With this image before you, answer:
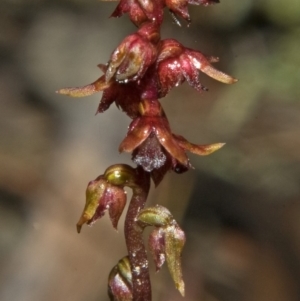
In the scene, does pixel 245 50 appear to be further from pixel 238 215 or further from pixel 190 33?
pixel 238 215

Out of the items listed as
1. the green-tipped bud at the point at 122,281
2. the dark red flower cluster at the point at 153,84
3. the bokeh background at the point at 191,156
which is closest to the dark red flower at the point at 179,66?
the dark red flower cluster at the point at 153,84

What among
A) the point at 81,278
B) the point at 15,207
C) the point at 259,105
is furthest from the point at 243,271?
the point at 15,207

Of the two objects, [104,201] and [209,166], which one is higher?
[104,201]

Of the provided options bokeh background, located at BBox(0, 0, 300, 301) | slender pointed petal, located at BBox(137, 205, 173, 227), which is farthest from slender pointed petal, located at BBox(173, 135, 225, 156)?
bokeh background, located at BBox(0, 0, 300, 301)

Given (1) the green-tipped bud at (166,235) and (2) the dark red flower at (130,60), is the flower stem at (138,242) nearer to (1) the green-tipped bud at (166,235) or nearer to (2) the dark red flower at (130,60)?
(1) the green-tipped bud at (166,235)

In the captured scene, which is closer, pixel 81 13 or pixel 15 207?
pixel 15 207

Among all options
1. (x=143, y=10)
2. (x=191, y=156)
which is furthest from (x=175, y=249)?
(x=191, y=156)

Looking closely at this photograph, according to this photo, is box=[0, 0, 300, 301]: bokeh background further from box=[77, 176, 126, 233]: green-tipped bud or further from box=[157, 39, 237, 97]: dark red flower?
box=[157, 39, 237, 97]: dark red flower

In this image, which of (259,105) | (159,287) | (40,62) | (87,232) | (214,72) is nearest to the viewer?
(214,72)
